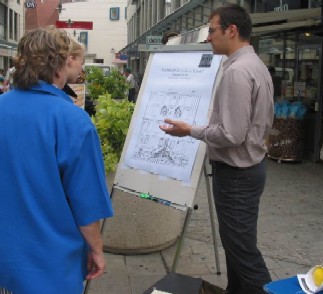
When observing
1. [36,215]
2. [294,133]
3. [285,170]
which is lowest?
[285,170]

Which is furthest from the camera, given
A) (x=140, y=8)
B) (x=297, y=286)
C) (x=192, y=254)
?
(x=140, y=8)

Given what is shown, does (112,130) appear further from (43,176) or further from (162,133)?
(43,176)

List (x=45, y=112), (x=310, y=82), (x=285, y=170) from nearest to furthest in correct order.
A: 1. (x=45, y=112)
2. (x=285, y=170)
3. (x=310, y=82)

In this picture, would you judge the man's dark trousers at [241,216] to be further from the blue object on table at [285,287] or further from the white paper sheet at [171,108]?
the blue object on table at [285,287]

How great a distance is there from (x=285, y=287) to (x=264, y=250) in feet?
8.16

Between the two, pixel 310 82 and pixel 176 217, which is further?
pixel 310 82

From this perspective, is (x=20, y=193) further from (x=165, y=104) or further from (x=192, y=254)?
(x=192, y=254)

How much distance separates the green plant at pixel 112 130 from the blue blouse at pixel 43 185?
2198mm

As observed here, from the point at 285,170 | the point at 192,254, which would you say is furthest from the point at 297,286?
the point at 285,170

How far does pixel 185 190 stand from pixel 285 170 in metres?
5.56

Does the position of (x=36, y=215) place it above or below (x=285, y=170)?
above

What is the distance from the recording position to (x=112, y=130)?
422cm

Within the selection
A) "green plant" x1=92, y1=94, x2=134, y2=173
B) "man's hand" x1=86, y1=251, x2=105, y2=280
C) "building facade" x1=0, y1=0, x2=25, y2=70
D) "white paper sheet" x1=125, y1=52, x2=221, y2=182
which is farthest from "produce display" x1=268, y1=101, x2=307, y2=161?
"building facade" x1=0, y1=0, x2=25, y2=70

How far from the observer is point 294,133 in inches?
345
